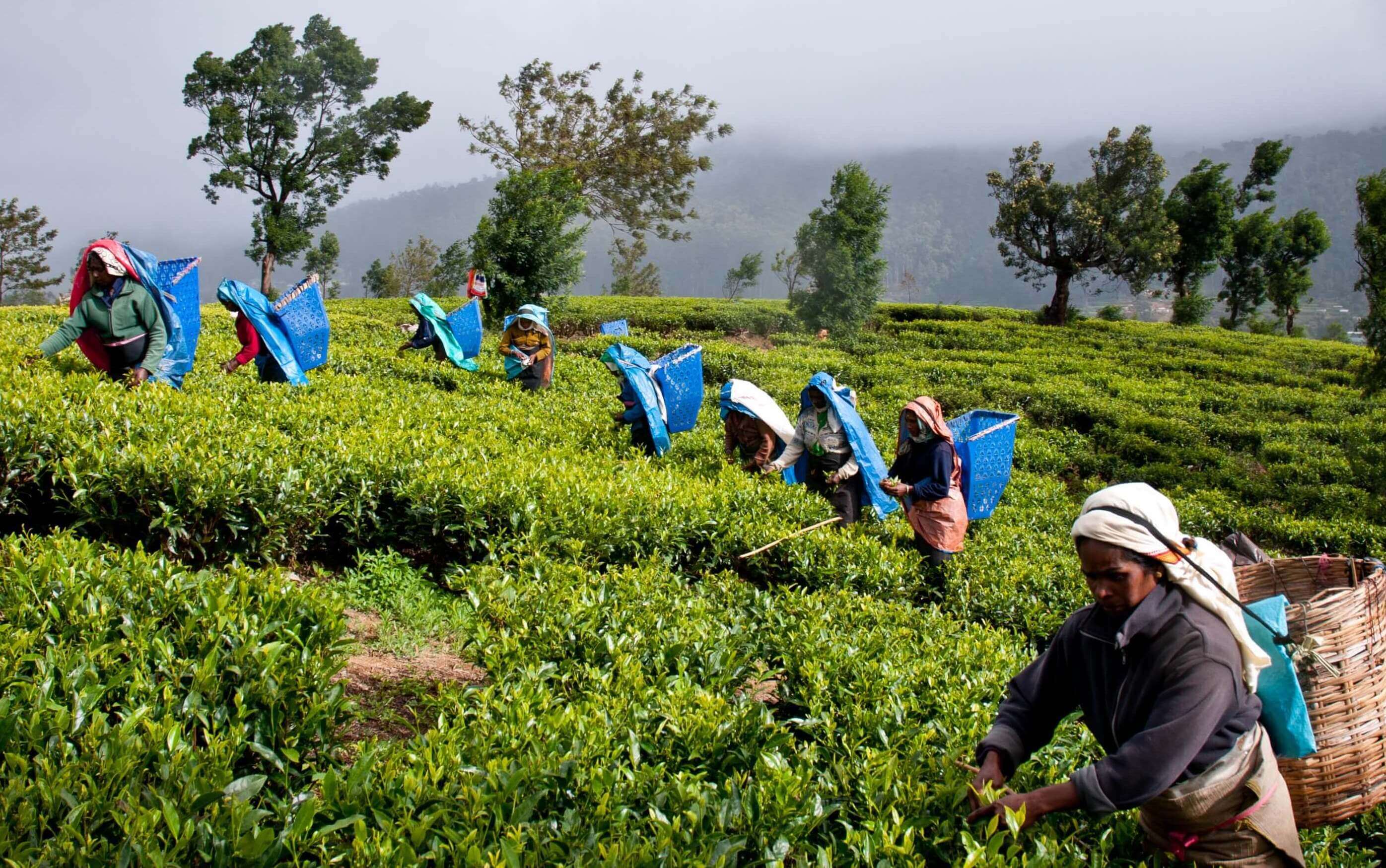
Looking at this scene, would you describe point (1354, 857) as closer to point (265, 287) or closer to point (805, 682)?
point (805, 682)

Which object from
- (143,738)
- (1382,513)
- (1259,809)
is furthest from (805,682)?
(1382,513)

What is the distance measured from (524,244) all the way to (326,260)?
22.5 m

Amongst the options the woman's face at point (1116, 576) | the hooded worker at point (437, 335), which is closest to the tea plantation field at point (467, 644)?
the woman's face at point (1116, 576)

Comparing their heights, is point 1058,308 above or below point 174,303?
below

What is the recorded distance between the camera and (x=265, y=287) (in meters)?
28.1

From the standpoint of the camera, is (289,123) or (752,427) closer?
(752,427)

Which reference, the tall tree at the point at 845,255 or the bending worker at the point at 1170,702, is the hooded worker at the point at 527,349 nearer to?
the bending worker at the point at 1170,702

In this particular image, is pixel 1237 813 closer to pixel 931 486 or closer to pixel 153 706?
pixel 153 706

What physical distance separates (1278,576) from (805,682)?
5.75 ft

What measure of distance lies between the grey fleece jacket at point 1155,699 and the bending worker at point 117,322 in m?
6.50

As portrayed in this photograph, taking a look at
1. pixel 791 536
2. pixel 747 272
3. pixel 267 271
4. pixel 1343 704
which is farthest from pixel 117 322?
pixel 747 272

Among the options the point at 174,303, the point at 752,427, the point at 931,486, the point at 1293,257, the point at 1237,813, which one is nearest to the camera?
the point at 1237,813

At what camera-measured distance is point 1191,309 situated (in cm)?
3238

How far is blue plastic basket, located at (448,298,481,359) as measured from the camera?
10523 millimetres
